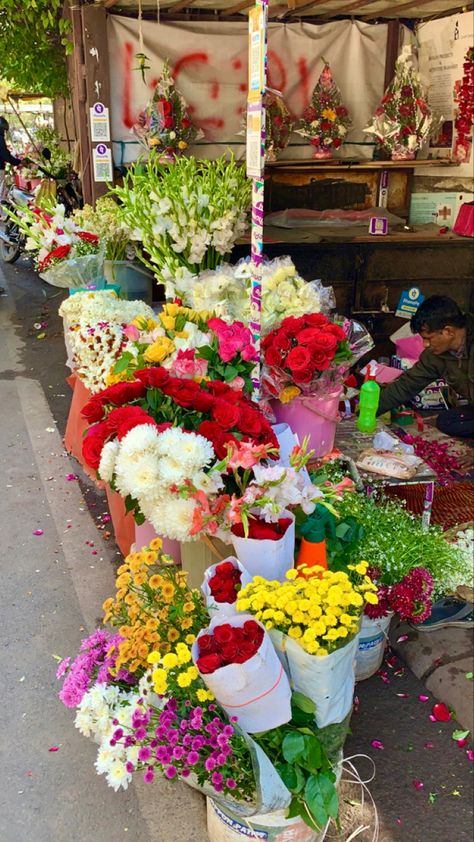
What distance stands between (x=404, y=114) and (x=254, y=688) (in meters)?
5.47

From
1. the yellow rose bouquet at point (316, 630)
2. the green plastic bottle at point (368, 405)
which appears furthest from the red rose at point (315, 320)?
the yellow rose bouquet at point (316, 630)

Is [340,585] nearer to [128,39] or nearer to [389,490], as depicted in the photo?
[389,490]

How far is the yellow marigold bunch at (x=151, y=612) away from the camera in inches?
82.5

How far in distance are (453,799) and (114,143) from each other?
539cm

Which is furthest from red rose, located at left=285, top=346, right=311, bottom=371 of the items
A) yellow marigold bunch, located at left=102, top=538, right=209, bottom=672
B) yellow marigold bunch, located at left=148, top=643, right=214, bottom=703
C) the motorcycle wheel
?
the motorcycle wheel

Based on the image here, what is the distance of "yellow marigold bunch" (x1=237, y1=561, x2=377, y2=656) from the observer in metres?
1.84

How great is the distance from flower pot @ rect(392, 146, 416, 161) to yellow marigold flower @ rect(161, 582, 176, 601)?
507 centimetres

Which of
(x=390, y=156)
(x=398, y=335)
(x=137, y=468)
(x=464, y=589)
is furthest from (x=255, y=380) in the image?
(x=390, y=156)

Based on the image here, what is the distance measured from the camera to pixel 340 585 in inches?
77.8

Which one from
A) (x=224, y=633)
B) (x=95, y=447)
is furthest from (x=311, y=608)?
(x=95, y=447)

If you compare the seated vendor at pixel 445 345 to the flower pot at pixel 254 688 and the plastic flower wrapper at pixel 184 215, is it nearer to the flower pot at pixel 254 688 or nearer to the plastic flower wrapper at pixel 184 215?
the plastic flower wrapper at pixel 184 215

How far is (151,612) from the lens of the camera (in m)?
2.20

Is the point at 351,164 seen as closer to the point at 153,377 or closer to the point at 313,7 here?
the point at 313,7

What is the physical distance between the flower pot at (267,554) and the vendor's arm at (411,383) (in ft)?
5.62
